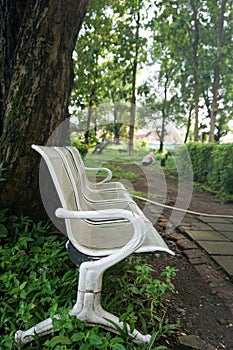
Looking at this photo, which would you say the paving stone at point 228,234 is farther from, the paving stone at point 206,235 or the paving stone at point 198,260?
the paving stone at point 198,260

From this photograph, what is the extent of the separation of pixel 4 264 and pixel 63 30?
5.60 ft

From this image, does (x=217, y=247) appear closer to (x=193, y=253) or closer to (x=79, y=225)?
(x=193, y=253)

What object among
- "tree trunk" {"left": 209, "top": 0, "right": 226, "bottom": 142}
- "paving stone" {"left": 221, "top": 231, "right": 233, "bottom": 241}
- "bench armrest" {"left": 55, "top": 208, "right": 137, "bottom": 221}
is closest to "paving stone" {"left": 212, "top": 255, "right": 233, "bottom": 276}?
"paving stone" {"left": 221, "top": 231, "right": 233, "bottom": 241}

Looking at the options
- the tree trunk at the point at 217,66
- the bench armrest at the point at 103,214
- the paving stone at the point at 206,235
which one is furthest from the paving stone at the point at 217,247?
the tree trunk at the point at 217,66

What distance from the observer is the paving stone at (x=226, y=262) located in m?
2.33

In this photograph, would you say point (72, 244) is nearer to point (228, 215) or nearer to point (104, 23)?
point (228, 215)

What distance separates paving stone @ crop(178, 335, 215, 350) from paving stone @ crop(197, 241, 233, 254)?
4.00ft

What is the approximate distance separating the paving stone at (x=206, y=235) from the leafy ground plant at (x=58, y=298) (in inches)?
49.8

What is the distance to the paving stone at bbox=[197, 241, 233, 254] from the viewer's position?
2.69 m

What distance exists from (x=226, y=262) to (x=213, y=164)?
474cm

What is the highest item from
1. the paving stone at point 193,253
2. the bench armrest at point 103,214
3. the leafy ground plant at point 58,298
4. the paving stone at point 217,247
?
the bench armrest at point 103,214

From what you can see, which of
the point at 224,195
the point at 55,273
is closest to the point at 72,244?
the point at 55,273

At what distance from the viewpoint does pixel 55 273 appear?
68.1 inches

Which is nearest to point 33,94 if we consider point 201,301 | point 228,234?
point 201,301
